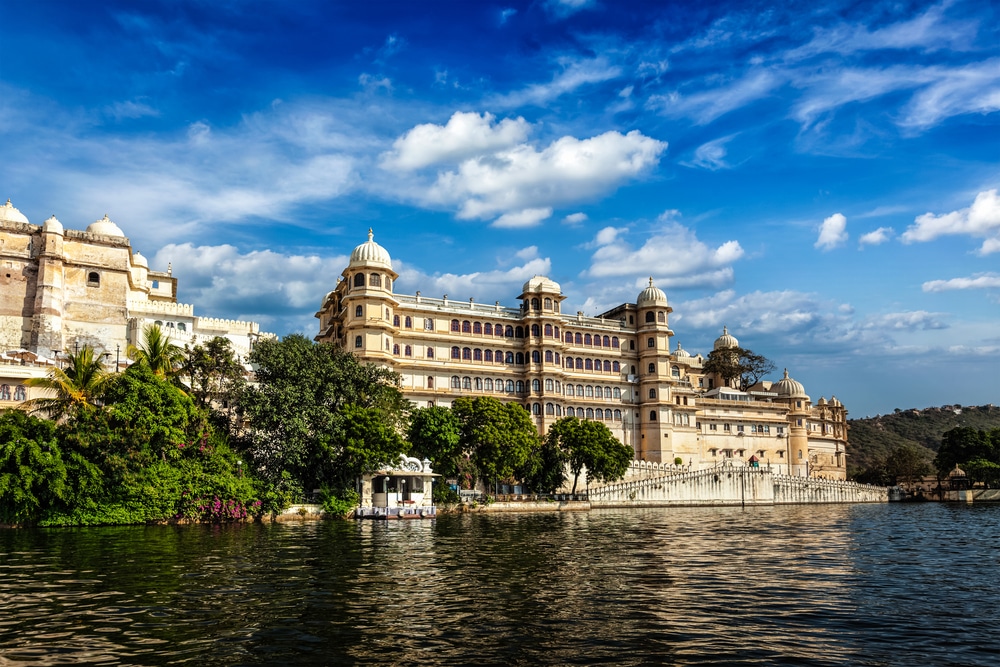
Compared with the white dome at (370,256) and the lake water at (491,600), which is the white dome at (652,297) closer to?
the white dome at (370,256)

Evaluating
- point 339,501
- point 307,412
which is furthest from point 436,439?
point 307,412

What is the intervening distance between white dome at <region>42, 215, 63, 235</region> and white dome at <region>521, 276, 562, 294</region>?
39141 mm

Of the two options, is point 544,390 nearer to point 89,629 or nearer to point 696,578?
point 696,578

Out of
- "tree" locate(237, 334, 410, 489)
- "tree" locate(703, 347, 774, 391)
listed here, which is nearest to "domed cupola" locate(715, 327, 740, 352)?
"tree" locate(703, 347, 774, 391)

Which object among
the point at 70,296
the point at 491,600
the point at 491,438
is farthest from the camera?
the point at 70,296

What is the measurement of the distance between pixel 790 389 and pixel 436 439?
59178 millimetres

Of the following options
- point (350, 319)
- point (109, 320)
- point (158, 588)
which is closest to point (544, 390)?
point (350, 319)

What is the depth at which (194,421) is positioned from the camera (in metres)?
41.8

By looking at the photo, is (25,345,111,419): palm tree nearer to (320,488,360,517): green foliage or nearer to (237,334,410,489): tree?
(237,334,410,489): tree

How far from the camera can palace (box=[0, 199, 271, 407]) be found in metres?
60.2

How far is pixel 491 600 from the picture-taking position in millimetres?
18453

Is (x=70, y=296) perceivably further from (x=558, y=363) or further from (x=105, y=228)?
(x=558, y=363)

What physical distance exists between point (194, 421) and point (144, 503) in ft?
16.5

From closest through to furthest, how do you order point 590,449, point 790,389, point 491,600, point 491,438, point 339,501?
point 491,600 < point 339,501 < point 491,438 < point 590,449 < point 790,389
